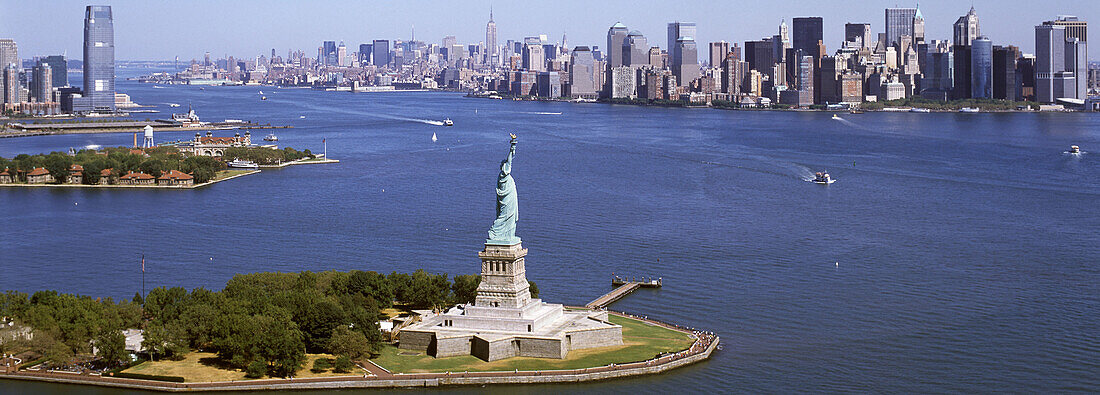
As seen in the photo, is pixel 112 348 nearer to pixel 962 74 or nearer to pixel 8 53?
pixel 8 53

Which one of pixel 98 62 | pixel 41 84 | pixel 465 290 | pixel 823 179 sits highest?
pixel 98 62

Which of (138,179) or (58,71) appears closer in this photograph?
(138,179)

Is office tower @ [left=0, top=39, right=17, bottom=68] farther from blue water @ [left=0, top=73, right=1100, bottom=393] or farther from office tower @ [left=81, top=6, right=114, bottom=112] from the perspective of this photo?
blue water @ [left=0, top=73, right=1100, bottom=393]

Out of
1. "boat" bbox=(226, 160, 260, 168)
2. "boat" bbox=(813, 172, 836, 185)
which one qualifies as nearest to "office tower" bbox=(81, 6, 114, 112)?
"boat" bbox=(226, 160, 260, 168)

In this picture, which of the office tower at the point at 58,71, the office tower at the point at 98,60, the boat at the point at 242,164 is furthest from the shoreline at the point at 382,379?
the office tower at the point at 58,71

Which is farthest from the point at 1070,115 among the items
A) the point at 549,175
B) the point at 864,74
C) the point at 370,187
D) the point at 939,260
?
the point at 939,260

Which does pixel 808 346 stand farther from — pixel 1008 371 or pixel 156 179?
pixel 156 179

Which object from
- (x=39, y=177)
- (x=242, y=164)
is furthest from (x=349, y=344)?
(x=242, y=164)
